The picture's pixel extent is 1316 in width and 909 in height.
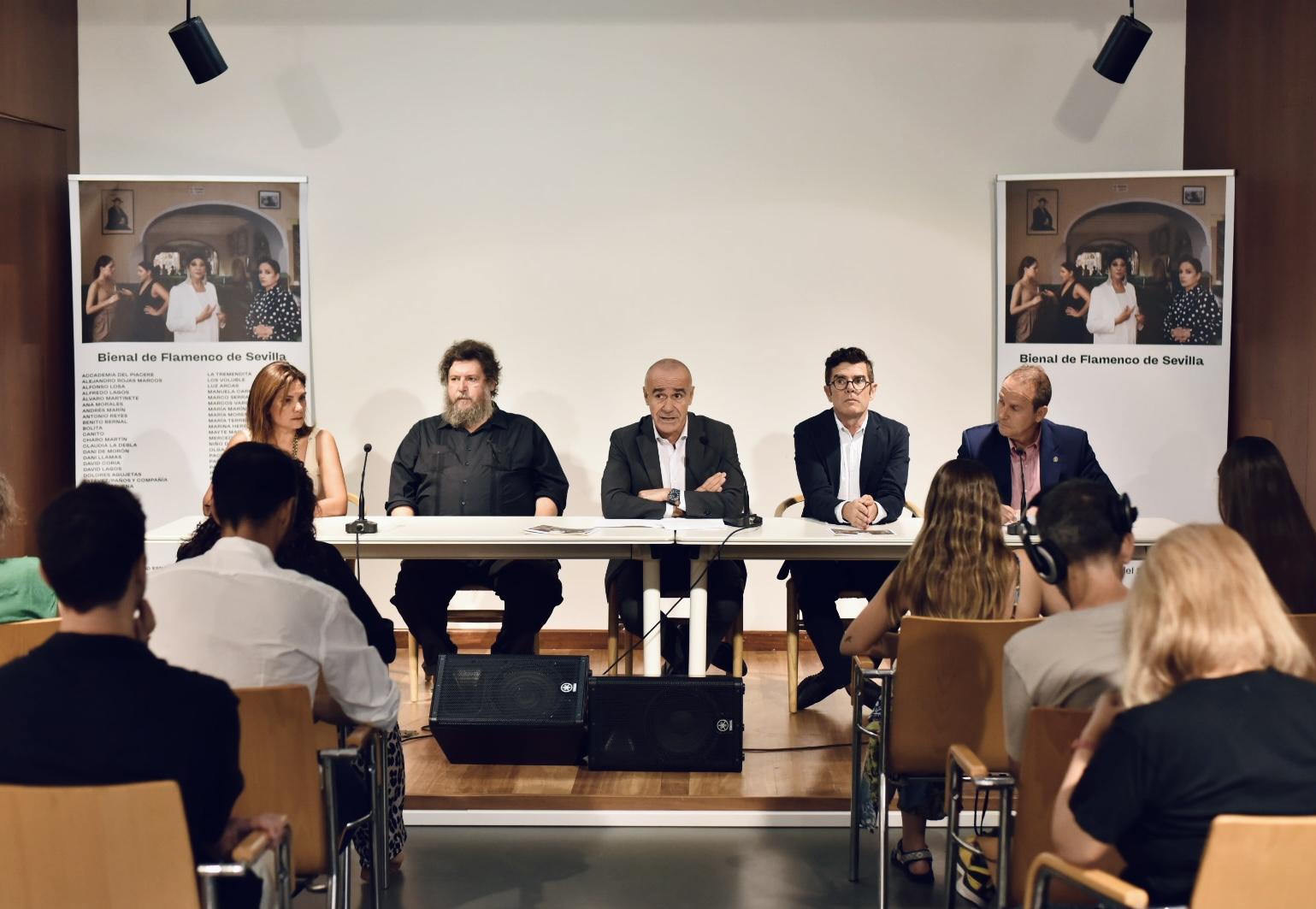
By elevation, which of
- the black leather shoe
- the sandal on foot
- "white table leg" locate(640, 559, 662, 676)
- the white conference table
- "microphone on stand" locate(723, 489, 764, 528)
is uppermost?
"microphone on stand" locate(723, 489, 764, 528)

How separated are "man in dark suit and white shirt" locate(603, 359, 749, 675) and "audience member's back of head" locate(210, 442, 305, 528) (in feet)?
7.33

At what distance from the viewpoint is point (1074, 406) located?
5934 mm

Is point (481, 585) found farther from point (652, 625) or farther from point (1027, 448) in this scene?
point (1027, 448)

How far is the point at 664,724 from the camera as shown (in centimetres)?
415

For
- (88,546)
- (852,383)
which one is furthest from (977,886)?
(852,383)

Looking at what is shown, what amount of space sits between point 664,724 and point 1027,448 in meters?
1.87

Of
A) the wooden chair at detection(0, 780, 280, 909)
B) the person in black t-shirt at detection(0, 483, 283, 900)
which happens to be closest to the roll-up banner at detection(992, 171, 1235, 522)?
the person in black t-shirt at detection(0, 483, 283, 900)

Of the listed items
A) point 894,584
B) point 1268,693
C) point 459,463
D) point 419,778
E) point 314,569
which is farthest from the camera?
point 459,463

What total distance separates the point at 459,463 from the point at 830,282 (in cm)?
203

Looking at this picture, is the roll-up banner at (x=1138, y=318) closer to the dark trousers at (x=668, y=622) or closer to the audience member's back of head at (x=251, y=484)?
the dark trousers at (x=668, y=622)

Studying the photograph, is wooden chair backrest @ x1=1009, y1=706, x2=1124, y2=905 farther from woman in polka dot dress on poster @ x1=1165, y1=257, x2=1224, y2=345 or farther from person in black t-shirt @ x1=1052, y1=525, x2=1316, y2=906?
woman in polka dot dress on poster @ x1=1165, y1=257, x2=1224, y2=345

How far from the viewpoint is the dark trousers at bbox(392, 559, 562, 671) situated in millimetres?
5059

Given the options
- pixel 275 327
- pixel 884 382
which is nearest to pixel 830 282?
pixel 884 382

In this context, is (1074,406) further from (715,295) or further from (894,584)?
(894,584)
